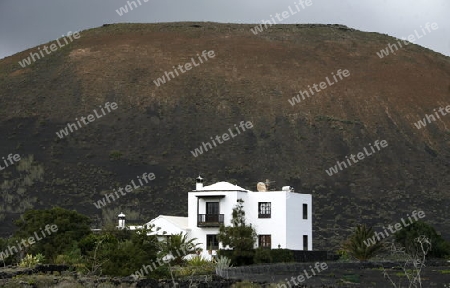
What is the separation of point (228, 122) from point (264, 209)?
107 ft

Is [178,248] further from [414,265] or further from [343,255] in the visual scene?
[414,265]

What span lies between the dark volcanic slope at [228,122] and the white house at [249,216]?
593 inches

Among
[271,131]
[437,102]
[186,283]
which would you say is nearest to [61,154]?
[271,131]

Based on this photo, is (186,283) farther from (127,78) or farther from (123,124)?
(127,78)

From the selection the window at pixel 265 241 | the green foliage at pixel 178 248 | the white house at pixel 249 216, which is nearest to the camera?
the green foliage at pixel 178 248

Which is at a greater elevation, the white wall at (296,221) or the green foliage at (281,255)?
the white wall at (296,221)

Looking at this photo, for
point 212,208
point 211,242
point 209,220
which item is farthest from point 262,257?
point 212,208

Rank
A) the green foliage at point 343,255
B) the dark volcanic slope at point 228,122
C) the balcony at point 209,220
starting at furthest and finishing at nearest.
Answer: the dark volcanic slope at point 228,122
the green foliage at point 343,255
the balcony at point 209,220

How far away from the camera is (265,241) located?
48719mm

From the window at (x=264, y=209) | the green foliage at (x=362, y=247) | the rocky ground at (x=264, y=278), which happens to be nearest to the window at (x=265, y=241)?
the window at (x=264, y=209)

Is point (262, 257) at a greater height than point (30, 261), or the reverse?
point (262, 257)

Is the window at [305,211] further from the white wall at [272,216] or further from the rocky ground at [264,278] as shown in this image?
the rocky ground at [264,278]

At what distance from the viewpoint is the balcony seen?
48.7m

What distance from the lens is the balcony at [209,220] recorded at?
48.7m
